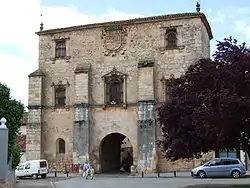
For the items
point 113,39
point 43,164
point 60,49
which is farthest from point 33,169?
point 113,39

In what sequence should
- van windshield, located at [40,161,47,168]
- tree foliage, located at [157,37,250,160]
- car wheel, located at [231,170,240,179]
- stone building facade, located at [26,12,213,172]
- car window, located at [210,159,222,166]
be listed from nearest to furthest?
tree foliage, located at [157,37,250,160] → car wheel, located at [231,170,240,179] → car window, located at [210,159,222,166] → van windshield, located at [40,161,47,168] → stone building facade, located at [26,12,213,172]

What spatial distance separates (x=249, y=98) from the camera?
19.3 metres

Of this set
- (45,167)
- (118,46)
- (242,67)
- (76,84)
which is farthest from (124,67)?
(242,67)

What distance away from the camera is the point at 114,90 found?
3925 cm

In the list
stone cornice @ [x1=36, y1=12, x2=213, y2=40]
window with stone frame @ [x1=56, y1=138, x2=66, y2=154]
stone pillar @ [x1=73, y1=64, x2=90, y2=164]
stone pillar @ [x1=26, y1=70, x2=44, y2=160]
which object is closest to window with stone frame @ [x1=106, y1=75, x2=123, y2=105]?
stone pillar @ [x1=73, y1=64, x2=90, y2=164]

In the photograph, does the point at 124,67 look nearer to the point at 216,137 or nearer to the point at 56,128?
the point at 56,128

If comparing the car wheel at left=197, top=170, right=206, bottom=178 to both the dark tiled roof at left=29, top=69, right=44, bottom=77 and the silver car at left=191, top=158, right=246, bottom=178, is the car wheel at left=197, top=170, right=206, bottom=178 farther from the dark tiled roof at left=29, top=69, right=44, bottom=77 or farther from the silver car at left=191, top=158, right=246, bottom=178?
the dark tiled roof at left=29, top=69, right=44, bottom=77

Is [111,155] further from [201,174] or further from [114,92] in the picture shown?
[201,174]

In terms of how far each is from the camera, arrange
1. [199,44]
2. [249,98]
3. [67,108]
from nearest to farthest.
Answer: [249,98]
[199,44]
[67,108]

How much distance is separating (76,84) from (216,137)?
21510 mm

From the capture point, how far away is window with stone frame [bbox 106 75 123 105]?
3881 cm

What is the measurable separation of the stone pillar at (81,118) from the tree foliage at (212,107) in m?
16.5

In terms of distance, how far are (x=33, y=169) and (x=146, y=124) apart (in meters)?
9.92

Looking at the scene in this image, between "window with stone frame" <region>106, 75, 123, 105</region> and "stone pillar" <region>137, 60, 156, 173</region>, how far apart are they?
7.58 feet
